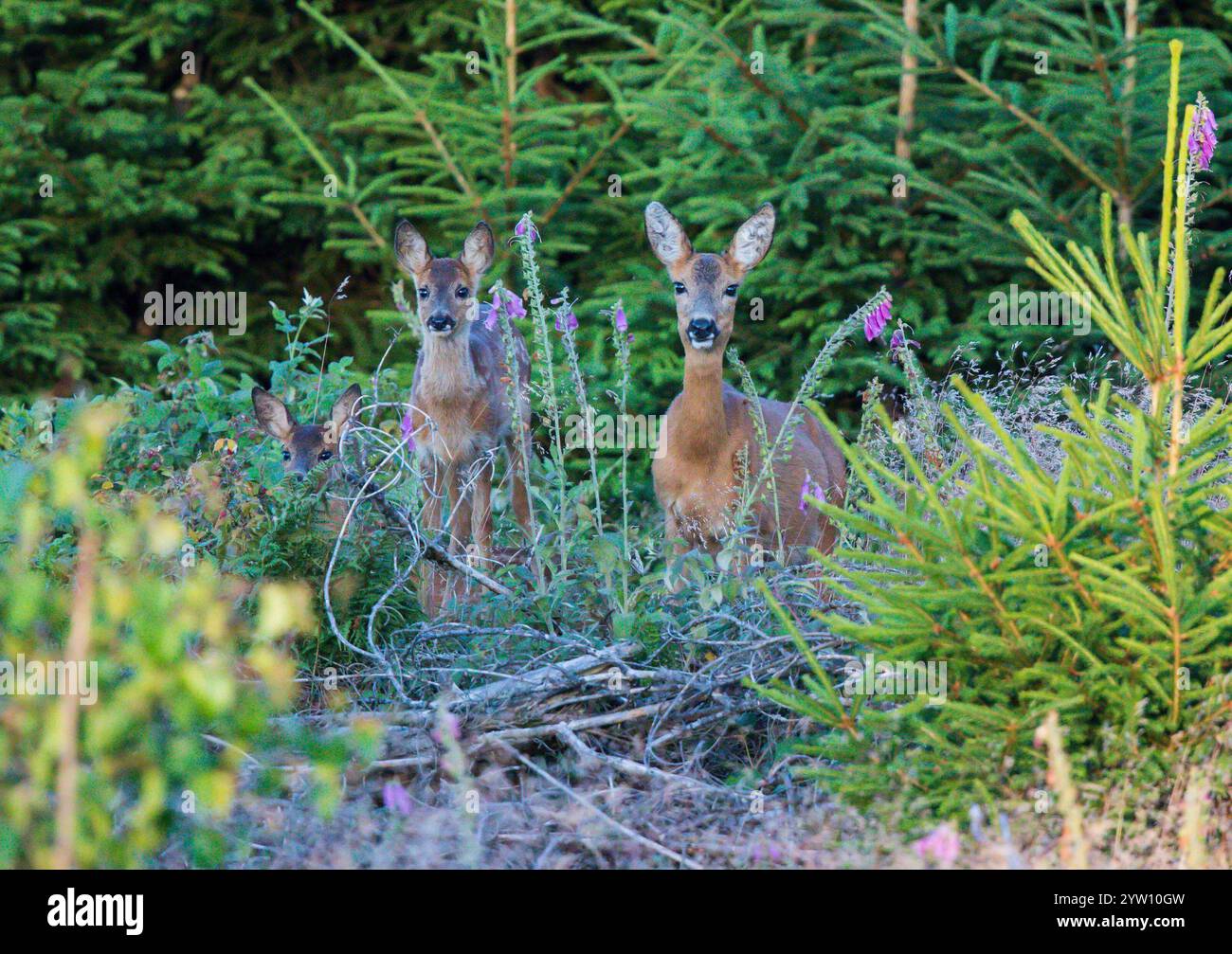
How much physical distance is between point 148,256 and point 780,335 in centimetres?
461

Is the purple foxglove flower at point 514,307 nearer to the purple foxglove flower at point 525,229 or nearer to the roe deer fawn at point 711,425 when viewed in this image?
the purple foxglove flower at point 525,229

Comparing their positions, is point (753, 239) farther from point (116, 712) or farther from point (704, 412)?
point (116, 712)

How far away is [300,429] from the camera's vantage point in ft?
23.5

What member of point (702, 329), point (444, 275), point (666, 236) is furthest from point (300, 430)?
point (666, 236)

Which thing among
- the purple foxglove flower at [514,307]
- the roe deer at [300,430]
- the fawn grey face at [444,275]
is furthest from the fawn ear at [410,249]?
the purple foxglove flower at [514,307]

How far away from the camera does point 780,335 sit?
10.0 meters

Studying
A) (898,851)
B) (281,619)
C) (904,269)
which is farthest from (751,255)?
(281,619)

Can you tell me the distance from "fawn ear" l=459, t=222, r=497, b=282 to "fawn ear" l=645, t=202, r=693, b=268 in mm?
844

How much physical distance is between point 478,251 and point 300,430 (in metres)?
1.53

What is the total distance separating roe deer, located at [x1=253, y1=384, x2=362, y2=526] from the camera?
6.99 metres

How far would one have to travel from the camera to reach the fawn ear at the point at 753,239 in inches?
291

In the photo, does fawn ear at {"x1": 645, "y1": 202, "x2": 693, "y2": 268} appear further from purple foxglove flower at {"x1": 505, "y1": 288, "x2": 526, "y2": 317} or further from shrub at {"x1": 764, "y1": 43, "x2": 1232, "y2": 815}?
shrub at {"x1": 764, "y1": 43, "x2": 1232, "y2": 815}

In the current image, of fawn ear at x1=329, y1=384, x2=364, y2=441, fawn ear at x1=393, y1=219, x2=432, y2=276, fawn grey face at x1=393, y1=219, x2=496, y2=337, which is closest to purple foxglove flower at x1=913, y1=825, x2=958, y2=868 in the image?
fawn ear at x1=329, y1=384, x2=364, y2=441

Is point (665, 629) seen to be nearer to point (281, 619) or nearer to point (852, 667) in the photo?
point (852, 667)
